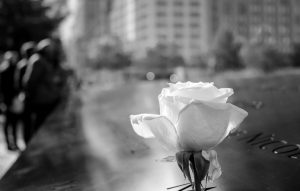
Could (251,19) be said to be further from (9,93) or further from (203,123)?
(203,123)

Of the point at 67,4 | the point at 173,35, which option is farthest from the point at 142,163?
the point at 173,35

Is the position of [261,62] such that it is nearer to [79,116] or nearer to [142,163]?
[79,116]

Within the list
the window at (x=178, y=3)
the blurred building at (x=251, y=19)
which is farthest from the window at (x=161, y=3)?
the blurred building at (x=251, y=19)

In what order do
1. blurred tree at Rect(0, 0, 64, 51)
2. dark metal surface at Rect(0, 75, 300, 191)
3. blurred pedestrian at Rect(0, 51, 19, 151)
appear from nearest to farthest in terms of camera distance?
1. dark metal surface at Rect(0, 75, 300, 191)
2. blurred pedestrian at Rect(0, 51, 19, 151)
3. blurred tree at Rect(0, 0, 64, 51)

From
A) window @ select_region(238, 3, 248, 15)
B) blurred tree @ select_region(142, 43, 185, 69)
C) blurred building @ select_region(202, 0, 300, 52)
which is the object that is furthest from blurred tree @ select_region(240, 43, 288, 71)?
window @ select_region(238, 3, 248, 15)

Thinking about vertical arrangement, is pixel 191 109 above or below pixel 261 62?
above

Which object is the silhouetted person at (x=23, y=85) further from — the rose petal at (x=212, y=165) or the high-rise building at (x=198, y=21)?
the high-rise building at (x=198, y=21)

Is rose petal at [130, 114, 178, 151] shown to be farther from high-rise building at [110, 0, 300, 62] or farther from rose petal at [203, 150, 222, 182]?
high-rise building at [110, 0, 300, 62]
